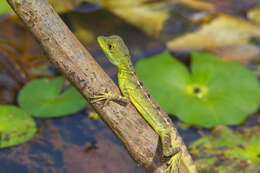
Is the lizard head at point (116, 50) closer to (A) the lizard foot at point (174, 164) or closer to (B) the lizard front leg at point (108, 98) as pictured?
(B) the lizard front leg at point (108, 98)

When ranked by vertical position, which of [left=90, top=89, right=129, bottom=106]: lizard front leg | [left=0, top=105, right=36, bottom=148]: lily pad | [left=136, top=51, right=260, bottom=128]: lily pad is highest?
[left=90, top=89, right=129, bottom=106]: lizard front leg

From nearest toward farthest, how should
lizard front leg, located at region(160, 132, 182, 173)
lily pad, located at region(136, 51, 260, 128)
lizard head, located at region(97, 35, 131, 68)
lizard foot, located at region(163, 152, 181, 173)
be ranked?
lizard front leg, located at region(160, 132, 182, 173), lizard foot, located at region(163, 152, 181, 173), lizard head, located at region(97, 35, 131, 68), lily pad, located at region(136, 51, 260, 128)

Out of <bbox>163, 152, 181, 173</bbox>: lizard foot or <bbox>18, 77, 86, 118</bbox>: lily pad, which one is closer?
<bbox>163, 152, 181, 173</bbox>: lizard foot

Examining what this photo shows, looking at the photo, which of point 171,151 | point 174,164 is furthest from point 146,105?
point 174,164

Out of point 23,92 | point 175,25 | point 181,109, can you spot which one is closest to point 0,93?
point 23,92

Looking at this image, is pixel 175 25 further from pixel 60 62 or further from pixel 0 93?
pixel 60 62

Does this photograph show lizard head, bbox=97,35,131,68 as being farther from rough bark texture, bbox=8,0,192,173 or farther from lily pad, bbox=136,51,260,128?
lily pad, bbox=136,51,260,128

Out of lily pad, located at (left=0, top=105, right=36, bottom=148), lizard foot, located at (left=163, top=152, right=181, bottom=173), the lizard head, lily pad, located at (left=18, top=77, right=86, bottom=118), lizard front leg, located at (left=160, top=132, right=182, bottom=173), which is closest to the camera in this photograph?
lizard front leg, located at (left=160, top=132, right=182, bottom=173)

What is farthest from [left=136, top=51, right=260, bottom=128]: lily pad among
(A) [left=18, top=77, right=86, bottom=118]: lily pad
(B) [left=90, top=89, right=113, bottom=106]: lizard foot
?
(B) [left=90, top=89, right=113, bottom=106]: lizard foot
